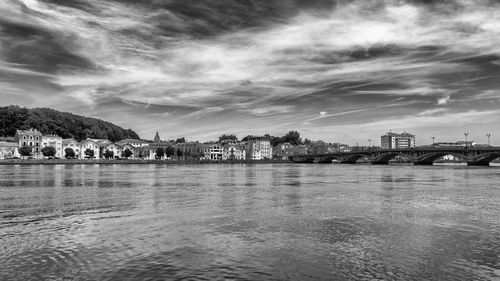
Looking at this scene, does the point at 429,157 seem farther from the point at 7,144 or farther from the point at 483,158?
the point at 7,144

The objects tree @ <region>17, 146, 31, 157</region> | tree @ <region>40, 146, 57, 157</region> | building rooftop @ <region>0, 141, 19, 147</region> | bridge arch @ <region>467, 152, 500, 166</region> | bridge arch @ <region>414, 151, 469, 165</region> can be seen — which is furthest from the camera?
building rooftop @ <region>0, 141, 19, 147</region>

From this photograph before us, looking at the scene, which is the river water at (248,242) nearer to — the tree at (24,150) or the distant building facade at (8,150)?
the tree at (24,150)

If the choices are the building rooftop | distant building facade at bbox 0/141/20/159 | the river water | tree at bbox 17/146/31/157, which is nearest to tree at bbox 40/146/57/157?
tree at bbox 17/146/31/157

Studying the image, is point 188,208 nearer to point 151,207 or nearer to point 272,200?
point 151,207

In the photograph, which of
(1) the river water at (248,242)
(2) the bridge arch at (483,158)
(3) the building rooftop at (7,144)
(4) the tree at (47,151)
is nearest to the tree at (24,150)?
(4) the tree at (47,151)

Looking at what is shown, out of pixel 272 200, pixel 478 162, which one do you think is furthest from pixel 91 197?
pixel 478 162

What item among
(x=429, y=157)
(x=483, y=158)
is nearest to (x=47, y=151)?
(x=429, y=157)

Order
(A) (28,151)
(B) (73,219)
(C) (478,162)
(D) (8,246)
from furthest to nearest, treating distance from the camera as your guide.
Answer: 1. (A) (28,151)
2. (C) (478,162)
3. (B) (73,219)
4. (D) (8,246)

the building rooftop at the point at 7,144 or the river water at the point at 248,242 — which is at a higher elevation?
the building rooftop at the point at 7,144

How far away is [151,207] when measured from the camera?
1153 inches

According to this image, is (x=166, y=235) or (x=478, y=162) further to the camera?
(x=478, y=162)

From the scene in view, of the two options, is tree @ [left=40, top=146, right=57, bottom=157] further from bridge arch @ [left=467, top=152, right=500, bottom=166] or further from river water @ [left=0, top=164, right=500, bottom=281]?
river water @ [left=0, top=164, right=500, bottom=281]

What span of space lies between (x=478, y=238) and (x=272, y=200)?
1769 centimetres

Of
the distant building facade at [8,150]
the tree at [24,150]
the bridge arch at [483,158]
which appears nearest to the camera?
the bridge arch at [483,158]
